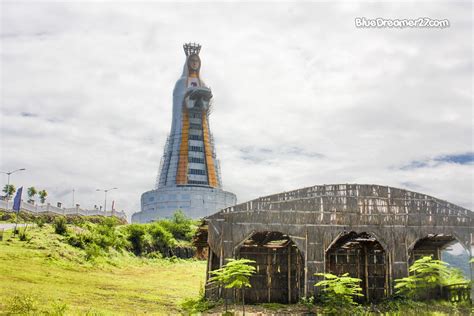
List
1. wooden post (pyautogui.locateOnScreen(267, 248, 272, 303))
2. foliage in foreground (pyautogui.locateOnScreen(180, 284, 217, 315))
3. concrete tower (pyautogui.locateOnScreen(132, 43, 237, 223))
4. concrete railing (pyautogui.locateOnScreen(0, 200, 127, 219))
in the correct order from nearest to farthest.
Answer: foliage in foreground (pyautogui.locateOnScreen(180, 284, 217, 315)) → wooden post (pyautogui.locateOnScreen(267, 248, 272, 303)) → concrete railing (pyautogui.locateOnScreen(0, 200, 127, 219)) → concrete tower (pyautogui.locateOnScreen(132, 43, 237, 223))

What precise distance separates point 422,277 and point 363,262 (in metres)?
3.91

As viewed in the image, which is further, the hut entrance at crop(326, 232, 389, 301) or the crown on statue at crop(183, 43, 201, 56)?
the crown on statue at crop(183, 43, 201, 56)

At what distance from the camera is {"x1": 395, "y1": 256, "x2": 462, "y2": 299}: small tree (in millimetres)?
28636

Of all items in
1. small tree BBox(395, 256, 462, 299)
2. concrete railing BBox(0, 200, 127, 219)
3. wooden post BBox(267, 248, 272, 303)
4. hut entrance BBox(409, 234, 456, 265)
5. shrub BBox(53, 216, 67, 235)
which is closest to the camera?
small tree BBox(395, 256, 462, 299)

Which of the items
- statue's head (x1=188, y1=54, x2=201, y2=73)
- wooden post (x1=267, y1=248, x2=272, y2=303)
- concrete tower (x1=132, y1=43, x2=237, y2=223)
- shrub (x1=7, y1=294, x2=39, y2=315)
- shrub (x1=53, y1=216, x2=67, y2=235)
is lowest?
shrub (x1=7, y1=294, x2=39, y2=315)

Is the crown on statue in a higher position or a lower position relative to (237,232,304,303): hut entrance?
higher

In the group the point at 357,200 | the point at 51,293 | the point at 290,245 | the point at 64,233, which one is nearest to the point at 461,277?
the point at 357,200

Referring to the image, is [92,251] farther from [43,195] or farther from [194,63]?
[194,63]

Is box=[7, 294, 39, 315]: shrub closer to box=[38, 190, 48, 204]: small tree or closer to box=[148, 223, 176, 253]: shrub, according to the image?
box=[148, 223, 176, 253]: shrub

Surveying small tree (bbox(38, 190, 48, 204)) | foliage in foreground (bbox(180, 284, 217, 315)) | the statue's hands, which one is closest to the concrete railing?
small tree (bbox(38, 190, 48, 204))

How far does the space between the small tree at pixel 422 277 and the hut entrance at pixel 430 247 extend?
263 centimetres

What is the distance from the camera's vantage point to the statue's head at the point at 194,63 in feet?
364

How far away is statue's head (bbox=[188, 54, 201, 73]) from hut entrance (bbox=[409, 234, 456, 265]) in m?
83.1

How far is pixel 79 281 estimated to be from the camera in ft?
111
